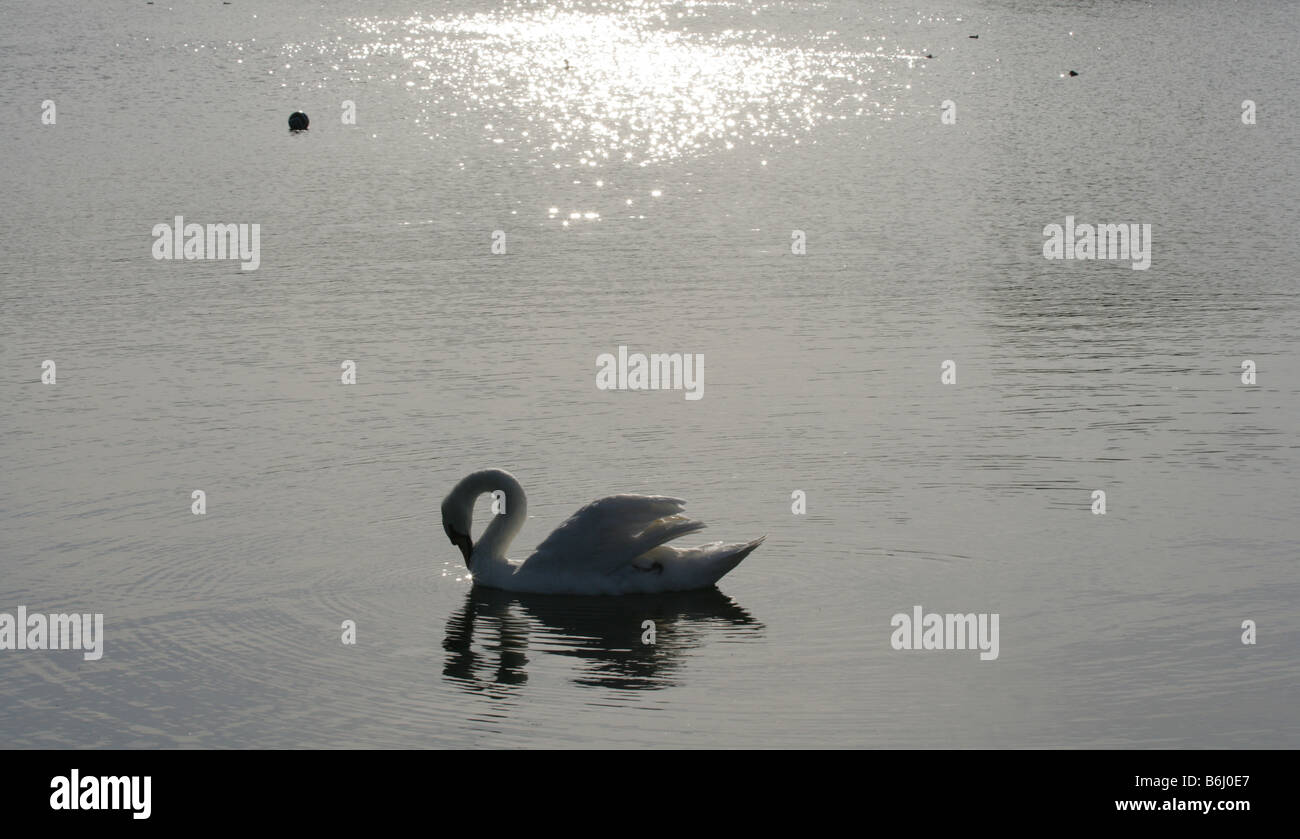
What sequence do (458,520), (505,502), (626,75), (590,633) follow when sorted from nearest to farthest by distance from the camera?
(590,633), (458,520), (505,502), (626,75)

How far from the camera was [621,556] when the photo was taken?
580 inches

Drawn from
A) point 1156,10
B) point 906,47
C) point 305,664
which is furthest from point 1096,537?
point 1156,10

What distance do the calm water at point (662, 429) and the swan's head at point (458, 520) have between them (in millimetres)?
357

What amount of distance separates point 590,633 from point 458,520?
2021 mm

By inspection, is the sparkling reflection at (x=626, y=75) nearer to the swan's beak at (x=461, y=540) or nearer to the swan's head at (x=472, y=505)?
the swan's head at (x=472, y=505)

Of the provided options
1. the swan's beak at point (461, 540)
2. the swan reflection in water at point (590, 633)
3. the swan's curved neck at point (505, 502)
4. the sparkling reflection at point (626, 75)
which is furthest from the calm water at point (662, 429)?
the sparkling reflection at point (626, 75)

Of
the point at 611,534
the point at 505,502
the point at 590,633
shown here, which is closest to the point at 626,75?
the point at 505,502

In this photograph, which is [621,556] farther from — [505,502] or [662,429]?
[662,429]

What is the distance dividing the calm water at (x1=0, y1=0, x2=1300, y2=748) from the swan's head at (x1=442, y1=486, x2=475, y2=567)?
0.36m

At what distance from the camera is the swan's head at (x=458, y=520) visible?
607 inches

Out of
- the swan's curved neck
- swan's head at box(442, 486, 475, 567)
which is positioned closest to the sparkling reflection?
the swan's curved neck

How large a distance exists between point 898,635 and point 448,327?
1257 cm

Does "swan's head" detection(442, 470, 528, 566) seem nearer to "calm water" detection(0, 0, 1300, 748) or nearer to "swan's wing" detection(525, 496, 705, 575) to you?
"calm water" detection(0, 0, 1300, 748)

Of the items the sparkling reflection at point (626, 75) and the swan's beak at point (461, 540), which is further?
the sparkling reflection at point (626, 75)
